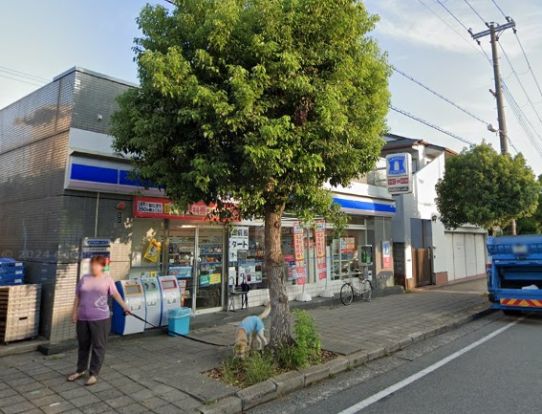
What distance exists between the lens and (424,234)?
18.4 m

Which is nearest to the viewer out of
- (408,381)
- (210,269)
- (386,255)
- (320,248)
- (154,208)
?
(408,381)

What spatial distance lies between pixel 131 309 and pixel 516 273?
9.50 m

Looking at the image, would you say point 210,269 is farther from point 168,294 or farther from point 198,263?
point 168,294

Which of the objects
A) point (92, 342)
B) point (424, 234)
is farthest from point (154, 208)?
point (424, 234)

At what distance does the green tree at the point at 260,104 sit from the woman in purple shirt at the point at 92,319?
5.35 feet

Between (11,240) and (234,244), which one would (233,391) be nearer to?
(234,244)

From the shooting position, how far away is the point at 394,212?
15867 mm

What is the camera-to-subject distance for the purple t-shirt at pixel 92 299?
17.7 feet

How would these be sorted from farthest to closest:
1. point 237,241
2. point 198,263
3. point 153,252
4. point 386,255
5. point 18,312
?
point 386,255 < point 237,241 < point 198,263 < point 153,252 < point 18,312

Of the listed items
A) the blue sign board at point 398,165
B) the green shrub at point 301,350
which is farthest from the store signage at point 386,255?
the green shrub at point 301,350

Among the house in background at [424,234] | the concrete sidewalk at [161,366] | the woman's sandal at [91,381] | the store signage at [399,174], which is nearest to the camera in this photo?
the concrete sidewalk at [161,366]

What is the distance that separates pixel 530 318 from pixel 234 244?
7.92 meters

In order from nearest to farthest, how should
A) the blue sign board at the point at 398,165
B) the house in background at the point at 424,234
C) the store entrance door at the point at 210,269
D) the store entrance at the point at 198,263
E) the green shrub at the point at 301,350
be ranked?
the green shrub at the point at 301,350
the store entrance at the point at 198,263
the store entrance door at the point at 210,269
the blue sign board at the point at 398,165
the house in background at the point at 424,234

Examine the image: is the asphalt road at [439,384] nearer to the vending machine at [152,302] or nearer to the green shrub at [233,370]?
the green shrub at [233,370]
